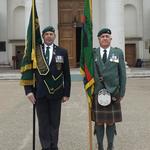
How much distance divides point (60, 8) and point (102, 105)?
2530 cm

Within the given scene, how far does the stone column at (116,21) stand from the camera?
26.9 meters

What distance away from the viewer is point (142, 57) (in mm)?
33562

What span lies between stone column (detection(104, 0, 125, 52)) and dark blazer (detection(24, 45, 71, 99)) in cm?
1901

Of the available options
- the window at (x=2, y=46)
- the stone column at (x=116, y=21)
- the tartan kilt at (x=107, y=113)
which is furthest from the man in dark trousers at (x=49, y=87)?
the window at (x=2, y=46)

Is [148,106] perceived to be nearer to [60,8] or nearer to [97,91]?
[97,91]

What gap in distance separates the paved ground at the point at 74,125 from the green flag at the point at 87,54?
59.3 inches

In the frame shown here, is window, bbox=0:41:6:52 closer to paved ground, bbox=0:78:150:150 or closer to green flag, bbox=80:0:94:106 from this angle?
paved ground, bbox=0:78:150:150

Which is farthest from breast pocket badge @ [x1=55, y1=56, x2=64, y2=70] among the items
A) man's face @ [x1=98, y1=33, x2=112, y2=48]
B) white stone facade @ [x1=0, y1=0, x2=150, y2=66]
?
white stone facade @ [x1=0, y1=0, x2=150, y2=66]

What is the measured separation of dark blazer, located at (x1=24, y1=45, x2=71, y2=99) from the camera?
7.71 metres

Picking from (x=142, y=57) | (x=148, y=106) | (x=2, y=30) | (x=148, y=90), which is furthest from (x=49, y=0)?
(x=148, y=106)

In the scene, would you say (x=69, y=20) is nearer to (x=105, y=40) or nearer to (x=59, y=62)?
(x=59, y=62)

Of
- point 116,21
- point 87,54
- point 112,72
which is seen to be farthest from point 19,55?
point 112,72

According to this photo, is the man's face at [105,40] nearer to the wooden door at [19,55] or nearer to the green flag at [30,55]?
the green flag at [30,55]

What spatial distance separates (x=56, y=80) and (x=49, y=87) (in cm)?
16
